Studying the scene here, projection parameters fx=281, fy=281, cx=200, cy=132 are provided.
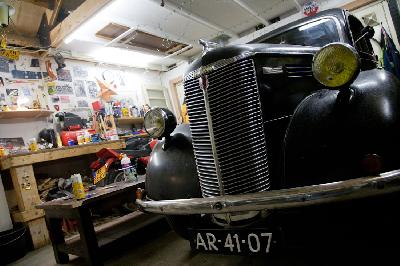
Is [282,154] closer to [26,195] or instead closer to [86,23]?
[26,195]

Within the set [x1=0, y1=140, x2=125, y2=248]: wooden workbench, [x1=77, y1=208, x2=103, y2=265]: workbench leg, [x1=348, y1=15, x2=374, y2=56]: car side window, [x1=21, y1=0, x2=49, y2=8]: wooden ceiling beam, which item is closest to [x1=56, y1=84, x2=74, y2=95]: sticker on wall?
[x1=21, y1=0, x2=49, y2=8]: wooden ceiling beam

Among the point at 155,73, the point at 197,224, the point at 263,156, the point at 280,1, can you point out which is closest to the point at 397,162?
the point at 263,156

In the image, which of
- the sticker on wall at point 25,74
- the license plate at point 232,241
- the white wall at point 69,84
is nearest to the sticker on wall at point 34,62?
the white wall at point 69,84

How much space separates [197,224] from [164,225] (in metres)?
1.74

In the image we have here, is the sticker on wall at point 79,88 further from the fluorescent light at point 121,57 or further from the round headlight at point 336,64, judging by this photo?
the round headlight at point 336,64

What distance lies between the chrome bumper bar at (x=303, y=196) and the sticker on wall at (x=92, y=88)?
6.06 meters

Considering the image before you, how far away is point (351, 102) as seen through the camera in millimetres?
1335

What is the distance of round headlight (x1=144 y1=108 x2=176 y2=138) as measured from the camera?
2039mm

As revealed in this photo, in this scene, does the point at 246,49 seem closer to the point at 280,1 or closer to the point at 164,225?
the point at 164,225

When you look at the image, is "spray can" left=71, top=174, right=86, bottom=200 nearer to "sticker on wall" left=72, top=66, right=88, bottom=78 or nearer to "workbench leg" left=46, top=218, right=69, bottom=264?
"workbench leg" left=46, top=218, right=69, bottom=264

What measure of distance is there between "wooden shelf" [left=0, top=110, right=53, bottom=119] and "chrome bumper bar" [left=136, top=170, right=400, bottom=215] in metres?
4.69

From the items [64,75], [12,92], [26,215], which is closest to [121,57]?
[64,75]

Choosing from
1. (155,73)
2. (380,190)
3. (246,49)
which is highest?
(155,73)

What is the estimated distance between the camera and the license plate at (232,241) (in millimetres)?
1329
